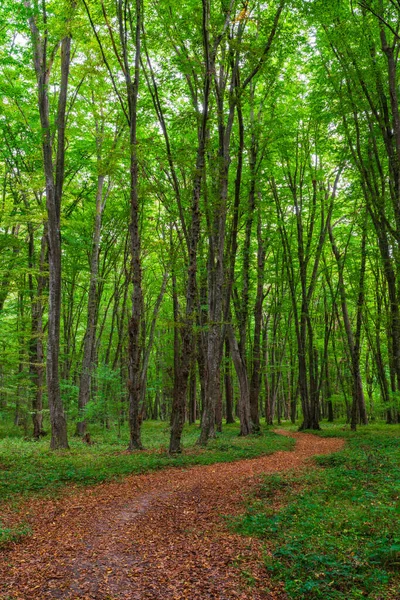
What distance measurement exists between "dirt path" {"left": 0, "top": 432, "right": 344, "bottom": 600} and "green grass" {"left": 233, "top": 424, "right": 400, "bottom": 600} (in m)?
0.32

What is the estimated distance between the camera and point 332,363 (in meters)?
34.4

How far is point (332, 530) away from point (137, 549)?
2.59 m

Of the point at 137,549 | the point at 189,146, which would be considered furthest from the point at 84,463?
the point at 189,146

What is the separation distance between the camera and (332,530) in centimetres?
528

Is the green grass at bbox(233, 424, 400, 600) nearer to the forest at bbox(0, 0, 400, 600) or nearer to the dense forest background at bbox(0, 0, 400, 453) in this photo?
the forest at bbox(0, 0, 400, 600)

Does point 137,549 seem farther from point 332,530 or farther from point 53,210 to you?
point 53,210

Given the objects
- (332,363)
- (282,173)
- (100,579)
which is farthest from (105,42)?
(332,363)

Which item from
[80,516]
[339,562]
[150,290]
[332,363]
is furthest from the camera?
[332,363]

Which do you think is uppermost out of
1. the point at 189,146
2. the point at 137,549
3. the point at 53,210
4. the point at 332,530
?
the point at 189,146

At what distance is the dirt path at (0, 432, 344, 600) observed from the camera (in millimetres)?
4230

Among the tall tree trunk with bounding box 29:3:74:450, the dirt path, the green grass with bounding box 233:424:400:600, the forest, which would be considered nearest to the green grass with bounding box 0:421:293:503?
the forest

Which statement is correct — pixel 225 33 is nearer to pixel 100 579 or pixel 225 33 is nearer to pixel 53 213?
pixel 53 213

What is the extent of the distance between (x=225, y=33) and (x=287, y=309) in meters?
17.6

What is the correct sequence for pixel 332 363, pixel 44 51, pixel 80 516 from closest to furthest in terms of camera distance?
1. pixel 80 516
2. pixel 44 51
3. pixel 332 363
